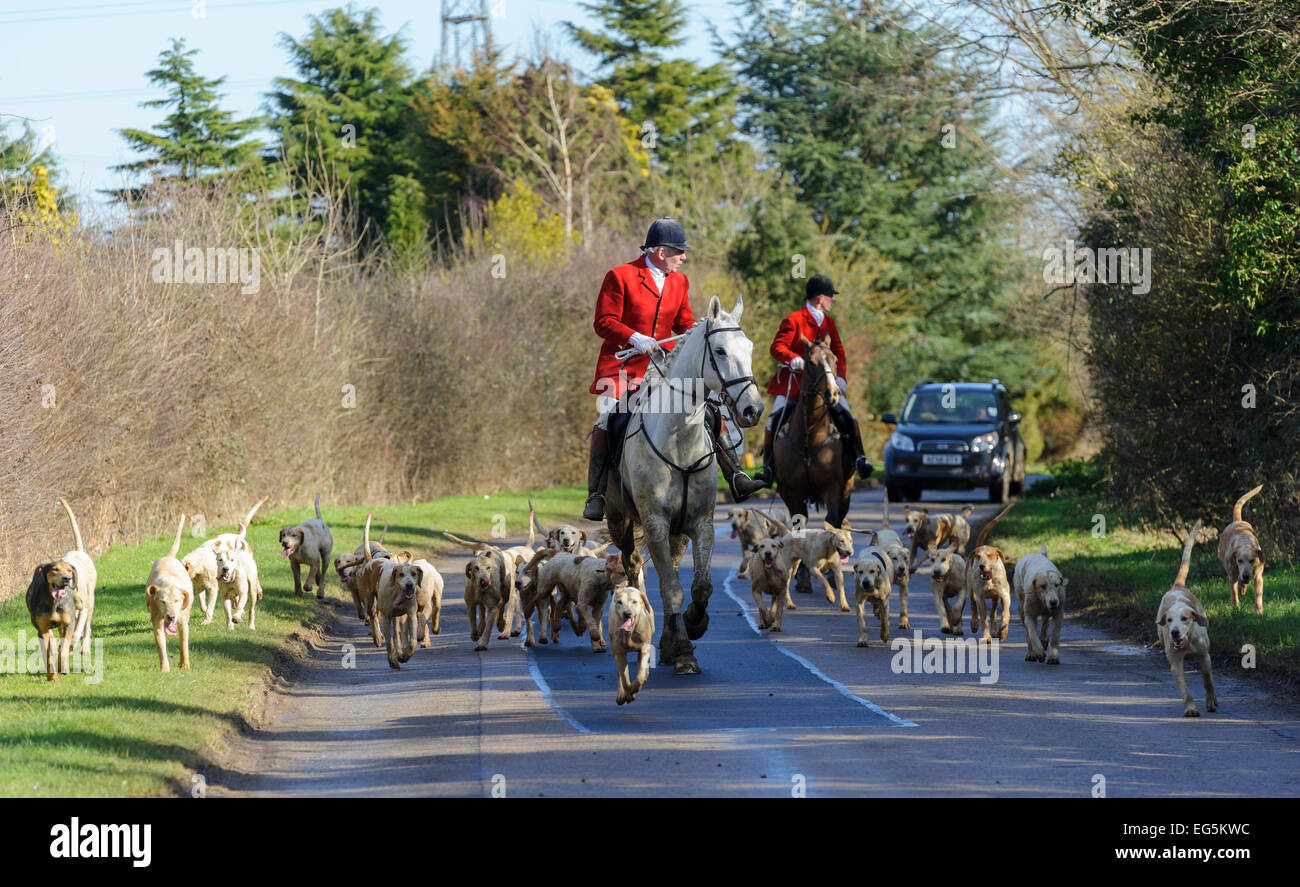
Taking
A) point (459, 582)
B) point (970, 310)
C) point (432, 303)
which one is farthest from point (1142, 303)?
point (970, 310)

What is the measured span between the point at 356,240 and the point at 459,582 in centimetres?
1586

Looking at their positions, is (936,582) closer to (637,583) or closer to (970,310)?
(637,583)

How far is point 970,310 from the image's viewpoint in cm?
5847

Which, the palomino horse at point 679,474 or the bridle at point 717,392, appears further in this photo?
the palomino horse at point 679,474

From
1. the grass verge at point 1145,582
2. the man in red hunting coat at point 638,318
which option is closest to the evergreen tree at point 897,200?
the grass verge at point 1145,582

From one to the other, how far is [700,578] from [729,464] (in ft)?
4.27

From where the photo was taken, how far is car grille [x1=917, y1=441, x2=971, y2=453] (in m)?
30.9

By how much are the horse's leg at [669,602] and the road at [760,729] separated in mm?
168

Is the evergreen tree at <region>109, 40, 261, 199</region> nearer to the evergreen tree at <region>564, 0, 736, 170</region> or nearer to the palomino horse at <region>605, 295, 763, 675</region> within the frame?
the evergreen tree at <region>564, 0, 736, 170</region>

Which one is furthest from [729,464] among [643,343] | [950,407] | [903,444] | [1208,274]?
[950,407]

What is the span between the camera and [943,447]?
30.9 m

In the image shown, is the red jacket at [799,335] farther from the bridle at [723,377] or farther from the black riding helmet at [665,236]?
the bridle at [723,377]

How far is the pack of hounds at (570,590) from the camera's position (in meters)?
11.0

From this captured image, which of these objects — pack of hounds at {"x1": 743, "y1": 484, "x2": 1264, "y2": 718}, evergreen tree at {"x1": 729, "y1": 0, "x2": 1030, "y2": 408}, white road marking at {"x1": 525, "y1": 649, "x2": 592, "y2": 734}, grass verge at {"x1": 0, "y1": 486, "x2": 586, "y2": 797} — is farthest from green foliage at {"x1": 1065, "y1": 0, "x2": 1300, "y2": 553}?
evergreen tree at {"x1": 729, "y1": 0, "x2": 1030, "y2": 408}
